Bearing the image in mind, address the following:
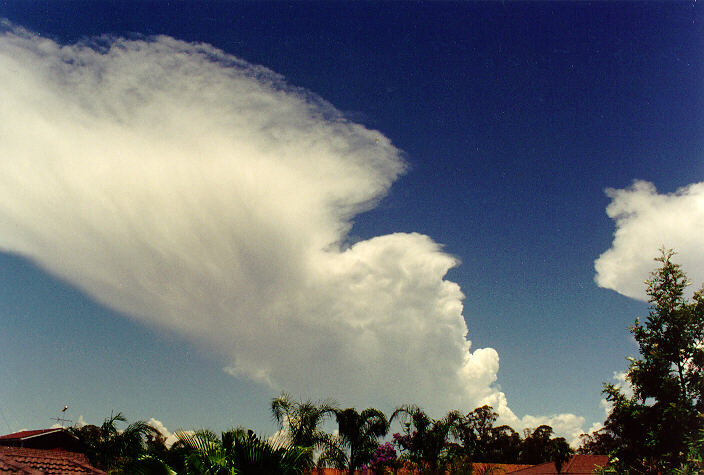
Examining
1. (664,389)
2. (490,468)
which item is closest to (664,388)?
(664,389)

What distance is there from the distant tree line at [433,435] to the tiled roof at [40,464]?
122cm

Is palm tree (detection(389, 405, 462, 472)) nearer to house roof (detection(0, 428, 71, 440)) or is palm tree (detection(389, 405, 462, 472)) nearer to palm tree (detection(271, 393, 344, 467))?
palm tree (detection(271, 393, 344, 467))

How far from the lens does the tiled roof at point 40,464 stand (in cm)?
1162

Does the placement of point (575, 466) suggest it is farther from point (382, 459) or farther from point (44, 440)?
point (44, 440)

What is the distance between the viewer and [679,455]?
20375mm

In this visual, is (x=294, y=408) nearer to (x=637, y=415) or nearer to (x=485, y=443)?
(x=637, y=415)

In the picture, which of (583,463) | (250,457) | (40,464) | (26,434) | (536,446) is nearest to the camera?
(250,457)

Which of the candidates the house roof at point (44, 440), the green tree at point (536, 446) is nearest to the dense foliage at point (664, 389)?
the house roof at point (44, 440)

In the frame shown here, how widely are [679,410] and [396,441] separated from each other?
2054cm

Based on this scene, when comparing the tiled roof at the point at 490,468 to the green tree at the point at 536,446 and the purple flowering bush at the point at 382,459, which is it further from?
the green tree at the point at 536,446

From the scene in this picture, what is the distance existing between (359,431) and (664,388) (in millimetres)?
17495

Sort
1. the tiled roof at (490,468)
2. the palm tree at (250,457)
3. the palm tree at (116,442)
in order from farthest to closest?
the palm tree at (116,442)
the tiled roof at (490,468)
the palm tree at (250,457)

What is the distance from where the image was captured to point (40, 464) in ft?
42.0

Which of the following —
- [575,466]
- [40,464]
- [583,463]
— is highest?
[40,464]
